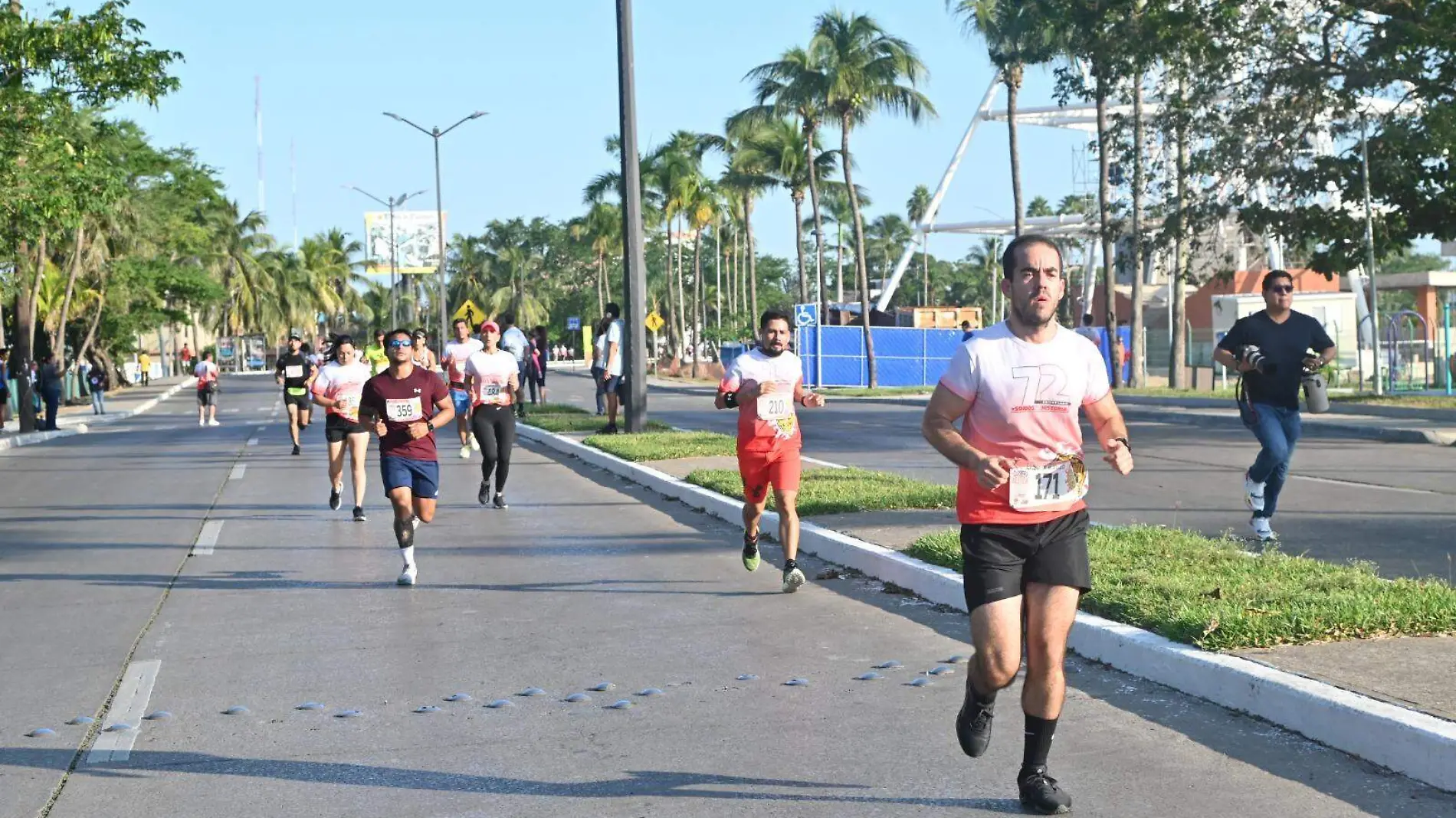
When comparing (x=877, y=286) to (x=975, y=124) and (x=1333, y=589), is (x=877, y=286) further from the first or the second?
(x=1333, y=589)

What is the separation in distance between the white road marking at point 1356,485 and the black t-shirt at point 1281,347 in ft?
14.2

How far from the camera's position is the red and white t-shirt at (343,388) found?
15.1m

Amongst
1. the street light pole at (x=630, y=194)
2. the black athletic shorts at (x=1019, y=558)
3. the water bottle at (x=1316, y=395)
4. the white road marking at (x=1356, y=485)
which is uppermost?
the street light pole at (x=630, y=194)

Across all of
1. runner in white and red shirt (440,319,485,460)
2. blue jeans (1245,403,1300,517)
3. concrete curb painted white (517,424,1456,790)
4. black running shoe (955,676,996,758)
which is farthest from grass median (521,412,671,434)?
black running shoe (955,676,996,758)

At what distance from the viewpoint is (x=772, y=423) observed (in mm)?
9742

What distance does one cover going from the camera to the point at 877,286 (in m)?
142

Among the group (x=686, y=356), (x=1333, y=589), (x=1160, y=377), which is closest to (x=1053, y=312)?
(x=1333, y=589)

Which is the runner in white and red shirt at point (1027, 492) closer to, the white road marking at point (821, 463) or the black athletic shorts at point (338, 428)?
the black athletic shorts at point (338, 428)

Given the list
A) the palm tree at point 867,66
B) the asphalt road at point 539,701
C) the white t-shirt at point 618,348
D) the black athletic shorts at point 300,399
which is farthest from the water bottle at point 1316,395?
the palm tree at point 867,66

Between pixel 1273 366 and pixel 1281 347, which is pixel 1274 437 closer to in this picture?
pixel 1273 366

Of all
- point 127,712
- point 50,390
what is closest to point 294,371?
point 50,390

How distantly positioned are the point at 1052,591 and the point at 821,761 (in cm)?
120

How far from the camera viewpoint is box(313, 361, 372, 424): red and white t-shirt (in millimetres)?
15141

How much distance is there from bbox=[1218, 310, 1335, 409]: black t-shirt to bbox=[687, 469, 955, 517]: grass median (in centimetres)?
289
